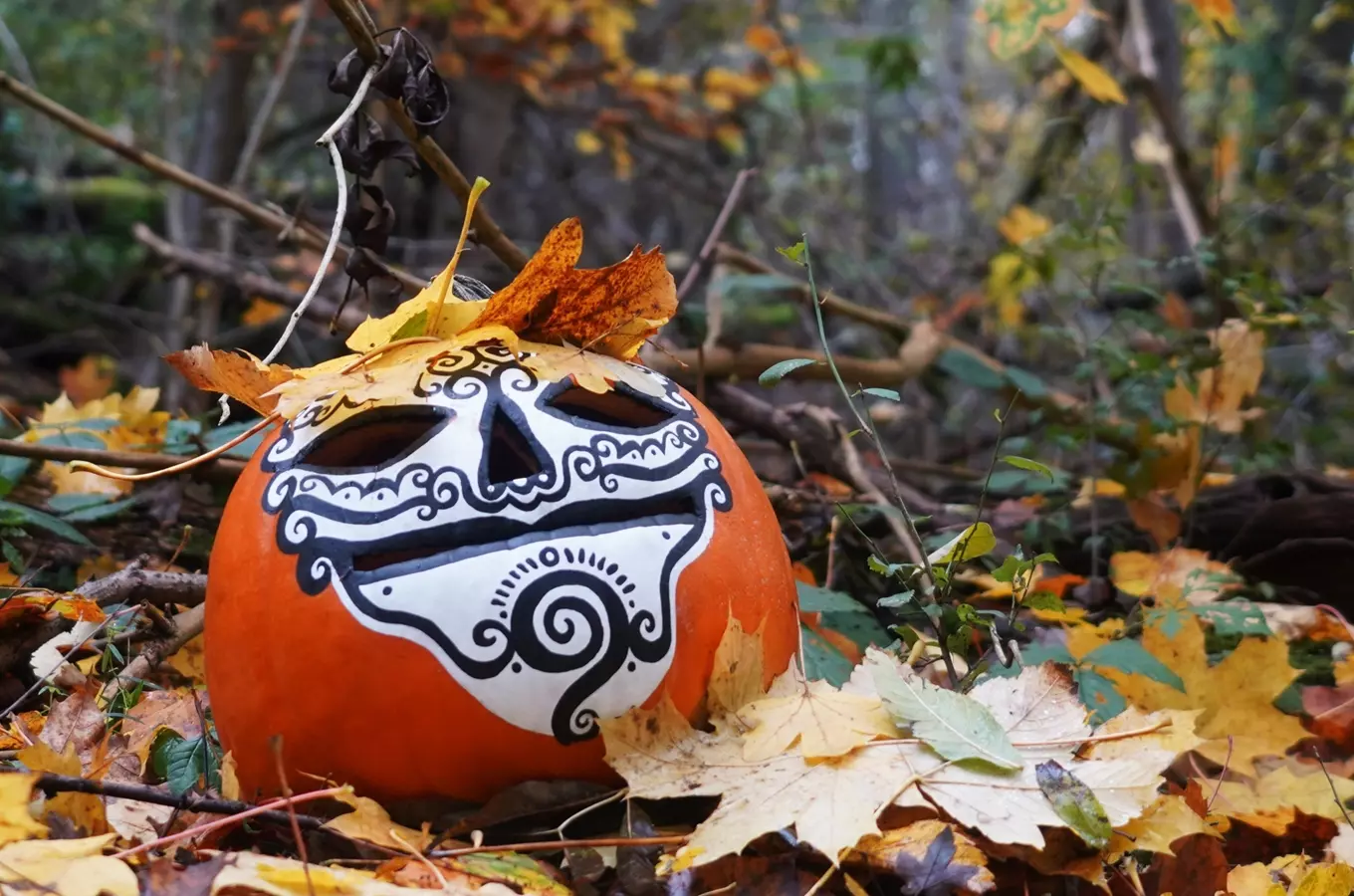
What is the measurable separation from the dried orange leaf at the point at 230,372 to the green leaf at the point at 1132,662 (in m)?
1.27

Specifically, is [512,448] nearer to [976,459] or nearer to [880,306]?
[976,459]

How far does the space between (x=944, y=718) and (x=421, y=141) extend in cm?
135

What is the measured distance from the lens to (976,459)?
487 centimetres

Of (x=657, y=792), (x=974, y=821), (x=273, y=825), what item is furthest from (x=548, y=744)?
(x=974, y=821)

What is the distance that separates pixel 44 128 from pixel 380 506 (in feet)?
23.9

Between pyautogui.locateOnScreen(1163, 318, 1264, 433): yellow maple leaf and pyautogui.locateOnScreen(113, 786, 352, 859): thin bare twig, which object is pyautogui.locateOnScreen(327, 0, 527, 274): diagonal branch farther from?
pyautogui.locateOnScreen(1163, 318, 1264, 433): yellow maple leaf

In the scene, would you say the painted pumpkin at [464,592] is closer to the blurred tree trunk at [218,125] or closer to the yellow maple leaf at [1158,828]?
the yellow maple leaf at [1158,828]

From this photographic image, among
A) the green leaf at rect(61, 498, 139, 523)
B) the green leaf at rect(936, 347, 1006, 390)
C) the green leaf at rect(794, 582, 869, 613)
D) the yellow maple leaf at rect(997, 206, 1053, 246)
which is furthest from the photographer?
the yellow maple leaf at rect(997, 206, 1053, 246)

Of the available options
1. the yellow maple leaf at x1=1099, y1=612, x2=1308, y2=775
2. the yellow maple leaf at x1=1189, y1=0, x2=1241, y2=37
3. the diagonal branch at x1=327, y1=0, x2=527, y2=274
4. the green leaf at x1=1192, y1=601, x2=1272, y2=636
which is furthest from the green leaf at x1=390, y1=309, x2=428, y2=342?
the yellow maple leaf at x1=1189, y1=0, x2=1241, y2=37

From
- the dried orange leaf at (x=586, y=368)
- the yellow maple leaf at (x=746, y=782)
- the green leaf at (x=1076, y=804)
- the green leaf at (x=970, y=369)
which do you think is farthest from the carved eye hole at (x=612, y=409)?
the green leaf at (x=970, y=369)

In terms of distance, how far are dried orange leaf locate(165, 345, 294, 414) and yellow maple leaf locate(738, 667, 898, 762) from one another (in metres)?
0.73

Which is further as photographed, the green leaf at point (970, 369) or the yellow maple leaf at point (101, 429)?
the green leaf at point (970, 369)

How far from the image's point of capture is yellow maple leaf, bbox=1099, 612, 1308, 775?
1.76m

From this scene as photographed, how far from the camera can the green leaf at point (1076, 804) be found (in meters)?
1.18
